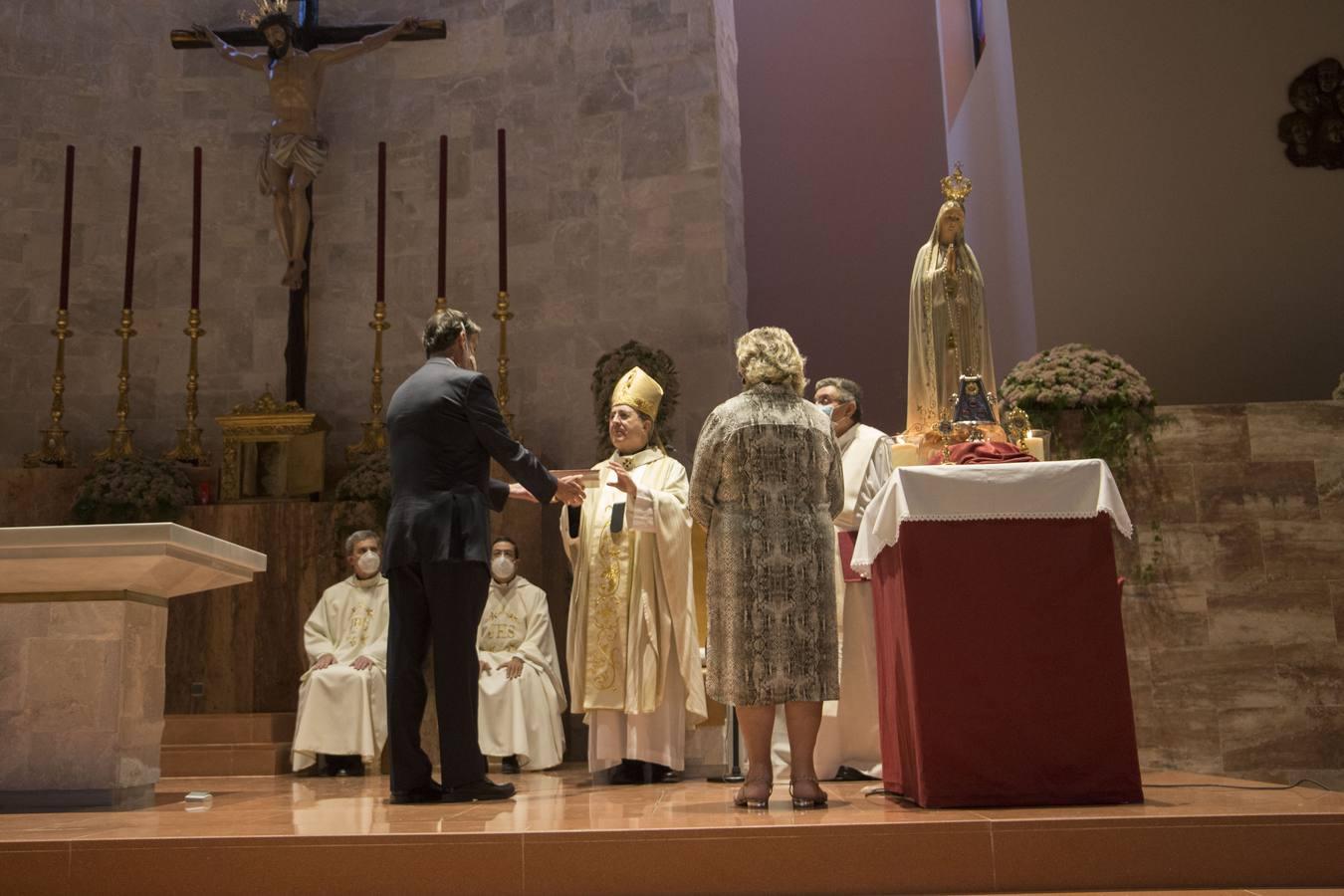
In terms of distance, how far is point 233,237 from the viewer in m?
11.2

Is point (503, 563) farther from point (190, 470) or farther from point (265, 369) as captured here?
point (265, 369)

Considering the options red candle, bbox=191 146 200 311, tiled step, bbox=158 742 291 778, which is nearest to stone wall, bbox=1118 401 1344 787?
tiled step, bbox=158 742 291 778

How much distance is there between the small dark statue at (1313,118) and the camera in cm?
856

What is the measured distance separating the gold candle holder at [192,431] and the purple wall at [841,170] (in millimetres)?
4710

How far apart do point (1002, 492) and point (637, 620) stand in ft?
6.85

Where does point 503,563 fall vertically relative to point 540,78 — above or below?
below

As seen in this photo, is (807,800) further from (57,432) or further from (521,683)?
(57,432)

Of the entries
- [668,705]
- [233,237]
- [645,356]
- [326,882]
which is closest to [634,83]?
[645,356]

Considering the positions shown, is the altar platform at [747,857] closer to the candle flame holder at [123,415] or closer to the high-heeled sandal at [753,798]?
the high-heeled sandal at [753,798]

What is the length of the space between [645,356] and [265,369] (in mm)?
3507

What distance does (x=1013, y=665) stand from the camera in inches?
163

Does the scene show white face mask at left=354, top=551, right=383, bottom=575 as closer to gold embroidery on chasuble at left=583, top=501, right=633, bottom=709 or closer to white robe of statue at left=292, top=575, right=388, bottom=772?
white robe of statue at left=292, top=575, right=388, bottom=772

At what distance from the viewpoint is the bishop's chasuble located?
226 inches

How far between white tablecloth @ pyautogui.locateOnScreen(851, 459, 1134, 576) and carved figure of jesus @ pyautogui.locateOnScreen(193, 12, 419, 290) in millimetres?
7073
